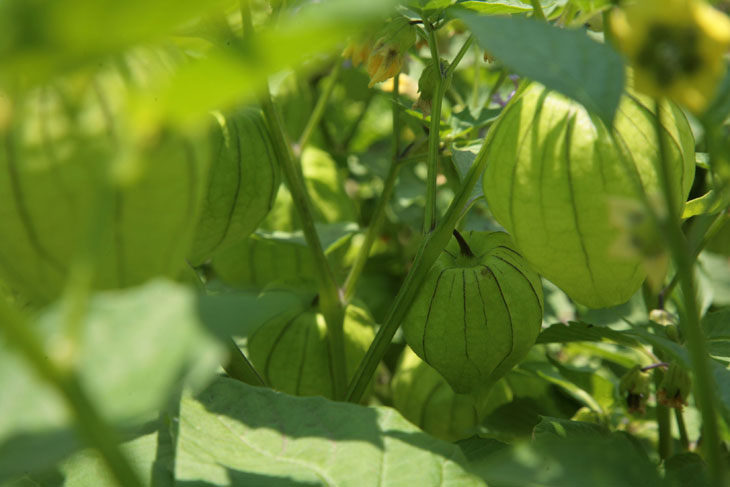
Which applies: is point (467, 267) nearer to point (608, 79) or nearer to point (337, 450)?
point (337, 450)

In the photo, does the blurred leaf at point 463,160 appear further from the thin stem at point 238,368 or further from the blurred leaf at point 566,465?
the blurred leaf at point 566,465

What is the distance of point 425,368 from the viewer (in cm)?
99

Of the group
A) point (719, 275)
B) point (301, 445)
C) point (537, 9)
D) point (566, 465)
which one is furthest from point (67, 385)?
point (719, 275)

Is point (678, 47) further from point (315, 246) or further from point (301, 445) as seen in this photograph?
point (315, 246)

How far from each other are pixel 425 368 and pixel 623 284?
465 mm

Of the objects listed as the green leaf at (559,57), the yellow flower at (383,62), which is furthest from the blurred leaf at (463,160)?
the green leaf at (559,57)

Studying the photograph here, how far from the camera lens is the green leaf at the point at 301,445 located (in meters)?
0.52

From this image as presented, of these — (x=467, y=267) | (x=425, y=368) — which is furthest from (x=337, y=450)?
(x=425, y=368)

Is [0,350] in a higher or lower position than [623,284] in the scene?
higher

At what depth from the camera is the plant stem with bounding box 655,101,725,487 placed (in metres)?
0.29

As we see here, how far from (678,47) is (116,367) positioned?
0.26 meters

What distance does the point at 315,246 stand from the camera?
2.52 ft

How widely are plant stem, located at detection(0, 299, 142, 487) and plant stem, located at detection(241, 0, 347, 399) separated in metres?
0.44

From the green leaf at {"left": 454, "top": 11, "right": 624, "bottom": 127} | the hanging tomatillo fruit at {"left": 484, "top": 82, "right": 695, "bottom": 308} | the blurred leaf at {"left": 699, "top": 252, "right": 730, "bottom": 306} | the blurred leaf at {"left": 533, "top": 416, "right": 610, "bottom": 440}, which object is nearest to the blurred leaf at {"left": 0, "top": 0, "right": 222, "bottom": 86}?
the green leaf at {"left": 454, "top": 11, "right": 624, "bottom": 127}
